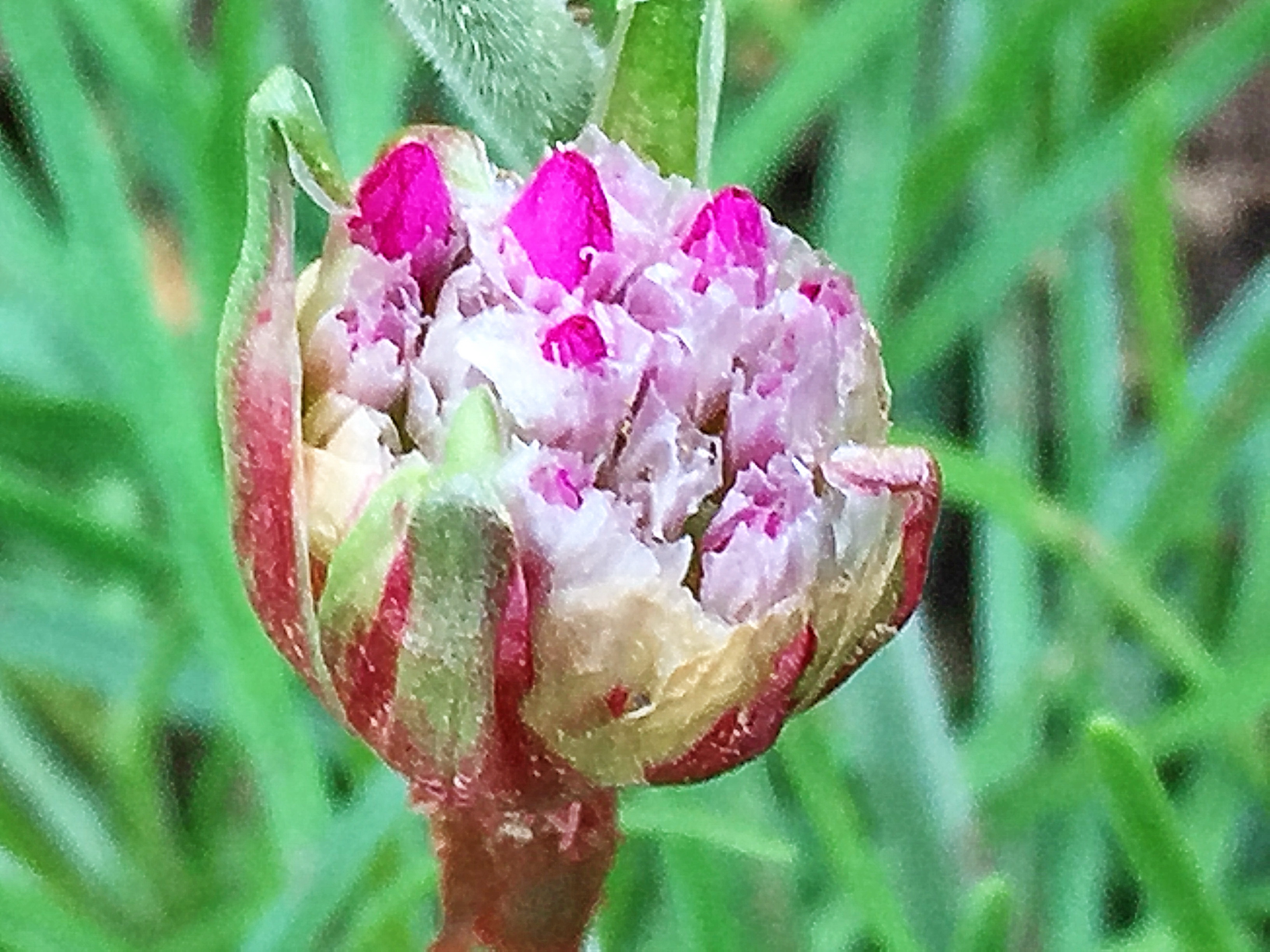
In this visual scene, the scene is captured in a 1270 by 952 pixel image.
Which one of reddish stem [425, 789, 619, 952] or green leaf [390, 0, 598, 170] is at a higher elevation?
green leaf [390, 0, 598, 170]

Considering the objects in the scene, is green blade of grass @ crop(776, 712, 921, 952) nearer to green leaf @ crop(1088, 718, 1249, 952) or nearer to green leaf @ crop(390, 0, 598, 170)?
green leaf @ crop(1088, 718, 1249, 952)

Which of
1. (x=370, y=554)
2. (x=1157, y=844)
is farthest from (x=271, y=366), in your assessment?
(x=1157, y=844)

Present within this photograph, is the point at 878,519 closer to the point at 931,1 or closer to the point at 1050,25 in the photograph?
the point at 1050,25

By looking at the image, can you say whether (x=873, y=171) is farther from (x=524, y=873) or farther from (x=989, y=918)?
(x=524, y=873)

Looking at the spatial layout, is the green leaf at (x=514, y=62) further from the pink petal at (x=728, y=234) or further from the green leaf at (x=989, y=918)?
the green leaf at (x=989, y=918)

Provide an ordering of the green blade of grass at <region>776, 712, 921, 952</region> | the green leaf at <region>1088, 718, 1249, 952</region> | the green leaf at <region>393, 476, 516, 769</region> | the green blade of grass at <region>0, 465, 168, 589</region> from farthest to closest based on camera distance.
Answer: the green blade of grass at <region>0, 465, 168, 589</region>
the green blade of grass at <region>776, 712, 921, 952</region>
the green leaf at <region>1088, 718, 1249, 952</region>
the green leaf at <region>393, 476, 516, 769</region>

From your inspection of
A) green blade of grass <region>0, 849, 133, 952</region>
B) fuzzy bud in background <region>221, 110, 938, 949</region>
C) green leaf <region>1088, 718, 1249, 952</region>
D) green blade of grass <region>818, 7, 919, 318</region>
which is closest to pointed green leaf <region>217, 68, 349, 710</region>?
fuzzy bud in background <region>221, 110, 938, 949</region>

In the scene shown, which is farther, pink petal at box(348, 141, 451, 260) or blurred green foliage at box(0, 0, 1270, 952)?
blurred green foliage at box(0, 0, 1270, 952)
